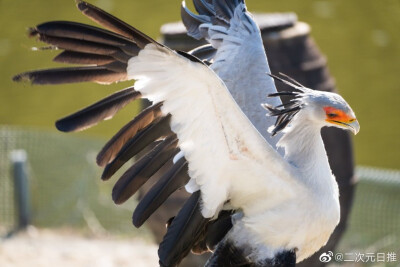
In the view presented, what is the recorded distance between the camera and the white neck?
314cm

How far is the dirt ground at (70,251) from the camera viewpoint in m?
4.97

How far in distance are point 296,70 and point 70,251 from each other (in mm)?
1838

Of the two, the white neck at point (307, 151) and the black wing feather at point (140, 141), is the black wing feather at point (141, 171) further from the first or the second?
the white neck at point (307, 151)

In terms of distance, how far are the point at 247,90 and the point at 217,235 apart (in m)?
0.65

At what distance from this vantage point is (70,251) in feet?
16.8

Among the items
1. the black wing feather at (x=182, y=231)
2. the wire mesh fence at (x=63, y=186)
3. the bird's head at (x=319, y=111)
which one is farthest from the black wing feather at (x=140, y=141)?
the wire mesh fence at (x=63, y=186)

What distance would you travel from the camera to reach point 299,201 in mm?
3068

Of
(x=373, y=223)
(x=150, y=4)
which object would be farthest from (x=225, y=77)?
(x=150, y=4)

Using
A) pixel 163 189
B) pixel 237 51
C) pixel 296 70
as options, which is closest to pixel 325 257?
pixel 296 70

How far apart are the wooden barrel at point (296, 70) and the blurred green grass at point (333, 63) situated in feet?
6.98

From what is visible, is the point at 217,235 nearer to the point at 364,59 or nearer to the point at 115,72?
the point at 115,72

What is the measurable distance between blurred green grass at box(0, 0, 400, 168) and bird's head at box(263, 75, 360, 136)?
356 cm

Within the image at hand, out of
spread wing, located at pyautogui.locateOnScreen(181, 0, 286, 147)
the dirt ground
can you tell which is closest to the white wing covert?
spread wing, located at pyautogui.locateOnScreen(181, 0, 286, 147)

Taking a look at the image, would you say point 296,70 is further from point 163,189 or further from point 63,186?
Answer: point 63,186
